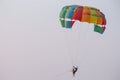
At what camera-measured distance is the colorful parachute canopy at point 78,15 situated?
8.23 ft

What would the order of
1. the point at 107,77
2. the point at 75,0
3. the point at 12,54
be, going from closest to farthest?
1. the point at 12,54
2. the point at 75,0
3. the point at 107,77

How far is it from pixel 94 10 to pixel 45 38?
2.55 feet

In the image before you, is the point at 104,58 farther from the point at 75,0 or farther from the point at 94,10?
the point at 75,0

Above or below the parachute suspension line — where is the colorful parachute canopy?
above

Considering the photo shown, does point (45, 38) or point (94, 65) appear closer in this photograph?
point (45, 38)

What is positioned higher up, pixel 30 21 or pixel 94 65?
pixel 30 21

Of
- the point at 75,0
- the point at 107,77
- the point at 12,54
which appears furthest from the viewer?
the point at 107,77

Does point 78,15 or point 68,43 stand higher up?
point 78,15

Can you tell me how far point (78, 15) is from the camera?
252 centimetres

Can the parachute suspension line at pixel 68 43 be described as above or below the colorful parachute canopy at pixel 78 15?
below

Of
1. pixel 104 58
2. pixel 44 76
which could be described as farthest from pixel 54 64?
pixel 104 58

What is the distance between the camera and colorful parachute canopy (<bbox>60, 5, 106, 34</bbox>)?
2508 millimetres

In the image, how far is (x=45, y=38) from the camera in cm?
248

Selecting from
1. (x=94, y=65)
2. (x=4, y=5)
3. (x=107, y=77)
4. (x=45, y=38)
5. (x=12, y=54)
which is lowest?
(x=107, y=77)
